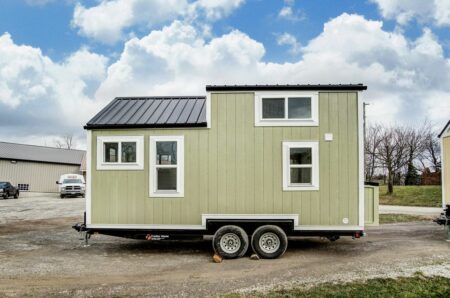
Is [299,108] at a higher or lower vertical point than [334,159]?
higher

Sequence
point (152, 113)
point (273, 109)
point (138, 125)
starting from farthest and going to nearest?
point (152, 113) → point (138, 125) → point (273, 109)

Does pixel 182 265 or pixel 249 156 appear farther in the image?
pixel 249 156

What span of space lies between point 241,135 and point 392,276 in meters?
4.49

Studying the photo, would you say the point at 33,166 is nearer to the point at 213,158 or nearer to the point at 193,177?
the point at 193,177

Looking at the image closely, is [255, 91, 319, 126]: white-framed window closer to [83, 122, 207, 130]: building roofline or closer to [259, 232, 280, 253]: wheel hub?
[83, 122, 207, 130]: building roofline

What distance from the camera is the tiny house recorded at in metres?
8.88

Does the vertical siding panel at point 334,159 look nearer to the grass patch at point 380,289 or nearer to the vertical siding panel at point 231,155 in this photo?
the grass patch at point 380,289

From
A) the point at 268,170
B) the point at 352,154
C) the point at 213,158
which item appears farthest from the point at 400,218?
the point at 213,158

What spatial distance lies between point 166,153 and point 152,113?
1.35 meters

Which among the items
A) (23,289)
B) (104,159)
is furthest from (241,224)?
(23,289)

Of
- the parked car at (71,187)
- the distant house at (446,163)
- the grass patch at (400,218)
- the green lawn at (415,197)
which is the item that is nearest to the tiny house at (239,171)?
the distant house at (446,163)

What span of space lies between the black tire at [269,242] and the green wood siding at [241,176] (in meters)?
0.47

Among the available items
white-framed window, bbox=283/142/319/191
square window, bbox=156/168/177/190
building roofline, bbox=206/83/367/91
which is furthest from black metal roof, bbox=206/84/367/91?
square window, bbox=156/168/177/190

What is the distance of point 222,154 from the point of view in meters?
9.16
